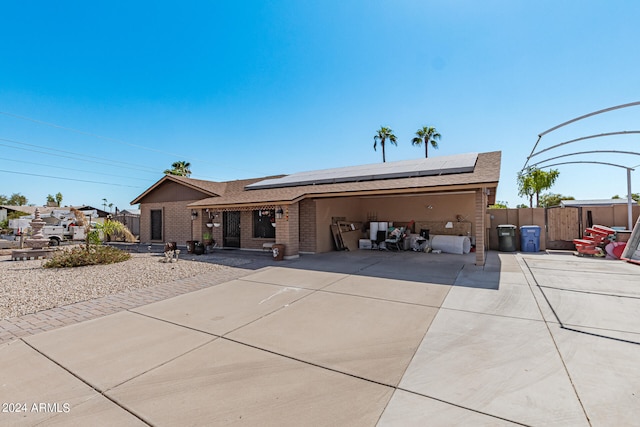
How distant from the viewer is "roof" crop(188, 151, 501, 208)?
803 centimetres

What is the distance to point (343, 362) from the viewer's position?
2922mm

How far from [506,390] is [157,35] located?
14.0m

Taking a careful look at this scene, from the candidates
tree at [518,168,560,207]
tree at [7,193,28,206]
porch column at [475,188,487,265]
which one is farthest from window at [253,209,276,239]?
tree at [7,193,28,206]

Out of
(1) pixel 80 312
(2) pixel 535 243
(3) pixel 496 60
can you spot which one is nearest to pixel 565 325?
(1) pixel 80 312

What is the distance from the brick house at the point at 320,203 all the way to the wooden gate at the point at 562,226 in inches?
92.0

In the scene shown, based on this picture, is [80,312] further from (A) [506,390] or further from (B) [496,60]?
(B) [496,60]

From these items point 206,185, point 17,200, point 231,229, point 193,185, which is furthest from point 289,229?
point 17,200

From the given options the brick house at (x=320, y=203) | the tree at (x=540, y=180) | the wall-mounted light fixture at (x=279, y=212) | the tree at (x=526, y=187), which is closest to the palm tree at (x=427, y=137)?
the tree at (x=540, y=180)

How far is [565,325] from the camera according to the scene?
12.5 ft

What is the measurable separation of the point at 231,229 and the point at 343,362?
39.7 ft

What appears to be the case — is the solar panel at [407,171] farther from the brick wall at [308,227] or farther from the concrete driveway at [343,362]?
the concrete driveway at [343,362]

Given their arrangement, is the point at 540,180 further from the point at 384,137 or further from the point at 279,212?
the point at 279,212

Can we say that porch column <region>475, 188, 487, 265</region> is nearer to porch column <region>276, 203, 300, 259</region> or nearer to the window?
porch column <region>276, 203, 300, 259</region>

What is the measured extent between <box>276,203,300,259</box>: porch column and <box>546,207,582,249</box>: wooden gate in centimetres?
1072
